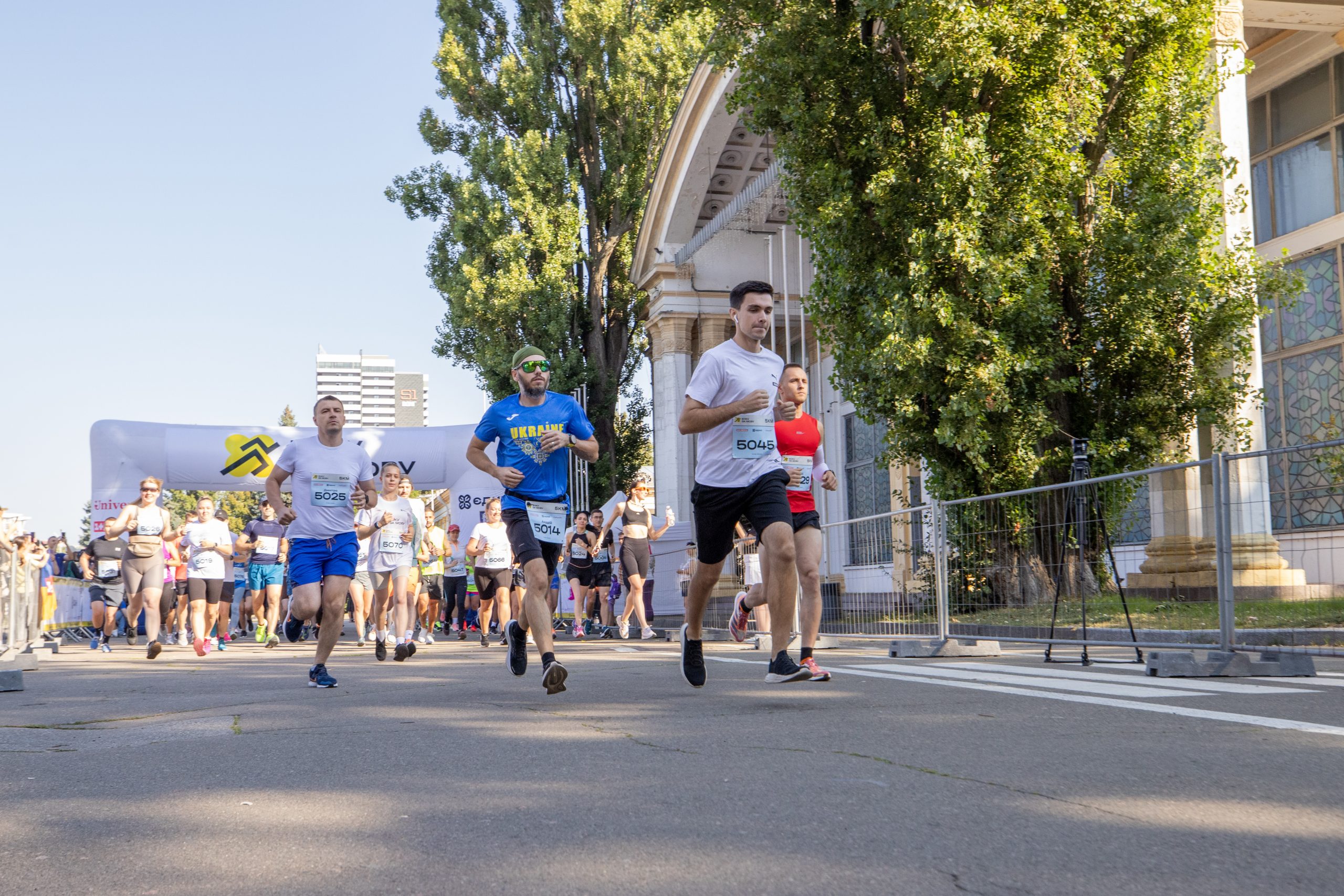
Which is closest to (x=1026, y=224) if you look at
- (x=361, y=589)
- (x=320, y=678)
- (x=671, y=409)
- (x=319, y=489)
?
(x=319, y=489)

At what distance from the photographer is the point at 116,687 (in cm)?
989

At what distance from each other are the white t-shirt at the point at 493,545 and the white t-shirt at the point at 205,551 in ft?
10.4

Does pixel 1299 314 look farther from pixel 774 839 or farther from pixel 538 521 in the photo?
pixel 774 839

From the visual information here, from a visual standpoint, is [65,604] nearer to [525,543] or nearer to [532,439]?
[532,439]

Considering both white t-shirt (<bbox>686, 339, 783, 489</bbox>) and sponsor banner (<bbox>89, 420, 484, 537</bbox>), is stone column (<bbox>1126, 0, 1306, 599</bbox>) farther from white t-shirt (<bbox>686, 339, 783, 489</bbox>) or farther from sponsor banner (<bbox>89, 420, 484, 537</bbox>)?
sponsor banner (<bbox>89, 420, 484, 537</bbox>)

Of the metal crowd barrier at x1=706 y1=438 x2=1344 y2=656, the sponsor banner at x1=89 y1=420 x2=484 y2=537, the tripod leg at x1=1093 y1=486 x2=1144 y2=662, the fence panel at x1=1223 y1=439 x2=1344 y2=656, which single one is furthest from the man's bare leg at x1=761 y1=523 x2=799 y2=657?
the sponsor banner at x1=89 y1=420 x2=484 y2=537

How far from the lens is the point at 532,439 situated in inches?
316

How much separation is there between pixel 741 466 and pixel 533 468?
1.38 m

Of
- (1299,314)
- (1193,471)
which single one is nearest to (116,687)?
(1193,471)

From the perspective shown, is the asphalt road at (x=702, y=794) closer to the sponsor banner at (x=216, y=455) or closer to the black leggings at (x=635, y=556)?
the black leggings at (x=635, y=556)

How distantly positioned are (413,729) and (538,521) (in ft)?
6.77

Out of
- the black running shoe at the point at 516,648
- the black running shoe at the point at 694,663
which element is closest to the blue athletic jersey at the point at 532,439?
the black running shoe at the point at 516,648

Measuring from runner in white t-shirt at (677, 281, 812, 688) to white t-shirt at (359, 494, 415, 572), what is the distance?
7227 mm

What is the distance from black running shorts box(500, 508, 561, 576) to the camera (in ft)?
25.4
